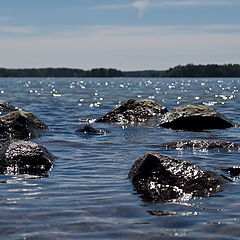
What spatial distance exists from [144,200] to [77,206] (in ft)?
3.37

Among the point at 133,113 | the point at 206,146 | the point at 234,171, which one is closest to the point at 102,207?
the point at 234,171

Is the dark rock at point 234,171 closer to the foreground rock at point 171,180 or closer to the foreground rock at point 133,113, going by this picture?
the foreground rock at point 171,180

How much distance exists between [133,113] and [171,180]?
40.8ft

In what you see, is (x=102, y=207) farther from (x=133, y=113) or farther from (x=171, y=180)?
(x=133, y=113)

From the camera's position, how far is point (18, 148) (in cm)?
984

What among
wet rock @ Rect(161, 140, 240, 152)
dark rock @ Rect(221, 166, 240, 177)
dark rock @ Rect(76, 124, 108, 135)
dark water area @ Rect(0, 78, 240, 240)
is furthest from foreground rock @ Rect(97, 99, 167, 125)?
dark rock @ Rect(221, 166, 240, 177)

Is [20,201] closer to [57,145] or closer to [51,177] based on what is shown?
[51,177]

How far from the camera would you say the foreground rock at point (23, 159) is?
9414 mm

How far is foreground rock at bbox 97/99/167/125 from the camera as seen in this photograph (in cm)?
2009

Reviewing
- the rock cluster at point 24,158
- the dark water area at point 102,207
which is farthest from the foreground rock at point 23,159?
the dark water area at point 102,207

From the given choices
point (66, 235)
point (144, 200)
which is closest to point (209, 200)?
point (144, 200)

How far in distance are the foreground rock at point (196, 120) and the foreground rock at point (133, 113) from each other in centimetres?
205

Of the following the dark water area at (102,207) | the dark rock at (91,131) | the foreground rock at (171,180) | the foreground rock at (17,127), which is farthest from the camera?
the dark rock at (91,131)

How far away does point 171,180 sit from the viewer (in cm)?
809
